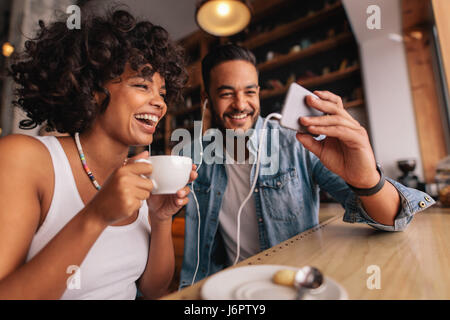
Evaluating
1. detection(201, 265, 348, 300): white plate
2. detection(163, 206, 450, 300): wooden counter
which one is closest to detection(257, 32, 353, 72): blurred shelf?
detection(163, 206, 450, 300): wooden counter

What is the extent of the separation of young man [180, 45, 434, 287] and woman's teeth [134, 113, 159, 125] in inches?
16.7

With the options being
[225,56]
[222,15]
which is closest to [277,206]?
[225,56]

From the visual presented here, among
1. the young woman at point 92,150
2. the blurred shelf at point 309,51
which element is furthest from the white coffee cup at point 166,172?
the blurred shelf at point 309,51

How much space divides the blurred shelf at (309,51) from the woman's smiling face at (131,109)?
2291mm

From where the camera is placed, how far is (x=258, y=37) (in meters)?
3.04

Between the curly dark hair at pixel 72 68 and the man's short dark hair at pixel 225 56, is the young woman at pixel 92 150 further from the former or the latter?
the man's short dark hair at pixel 225 56

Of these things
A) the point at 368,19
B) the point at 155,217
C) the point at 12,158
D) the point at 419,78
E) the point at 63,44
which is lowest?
the point at 155,217

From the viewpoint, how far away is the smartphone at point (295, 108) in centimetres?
56

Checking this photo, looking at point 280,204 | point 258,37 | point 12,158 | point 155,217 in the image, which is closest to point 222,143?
point 280,204

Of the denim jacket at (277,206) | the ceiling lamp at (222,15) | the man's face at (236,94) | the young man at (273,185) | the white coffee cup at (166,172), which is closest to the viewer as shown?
the white coffee cup at (166,172)

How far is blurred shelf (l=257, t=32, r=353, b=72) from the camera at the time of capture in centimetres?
246

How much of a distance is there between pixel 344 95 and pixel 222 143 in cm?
186
